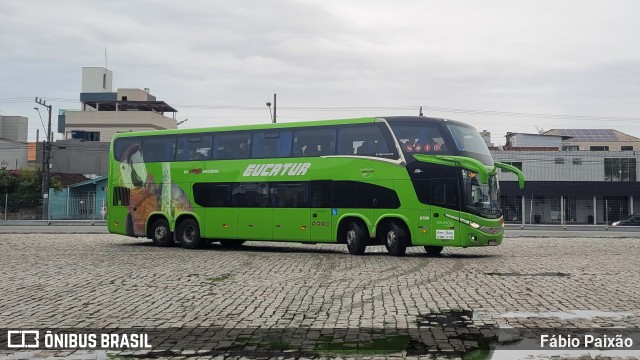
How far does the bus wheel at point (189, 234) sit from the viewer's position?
2233 centimetres

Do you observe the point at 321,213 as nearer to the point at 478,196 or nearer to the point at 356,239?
the point at 356,239

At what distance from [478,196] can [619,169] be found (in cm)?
4428

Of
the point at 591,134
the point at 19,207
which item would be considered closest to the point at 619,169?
the point at 591,134

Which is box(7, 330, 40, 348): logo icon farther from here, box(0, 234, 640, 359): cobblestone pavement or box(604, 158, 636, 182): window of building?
box(604, 158, 636, 182): window of building

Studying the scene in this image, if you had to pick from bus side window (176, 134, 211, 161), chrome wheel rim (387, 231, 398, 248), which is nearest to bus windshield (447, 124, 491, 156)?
chrome wheel rim (387, 231, 398, 248)

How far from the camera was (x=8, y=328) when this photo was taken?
7504 mm

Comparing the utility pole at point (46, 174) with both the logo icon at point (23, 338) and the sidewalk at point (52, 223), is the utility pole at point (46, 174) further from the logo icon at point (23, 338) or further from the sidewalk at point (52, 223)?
the logo icon at point (23, 338)

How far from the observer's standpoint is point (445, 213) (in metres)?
18.3

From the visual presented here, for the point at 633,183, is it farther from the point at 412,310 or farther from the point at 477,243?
the point at 412,310

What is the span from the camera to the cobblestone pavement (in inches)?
266

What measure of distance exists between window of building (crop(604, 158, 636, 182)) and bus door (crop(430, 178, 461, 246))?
44.0 metres

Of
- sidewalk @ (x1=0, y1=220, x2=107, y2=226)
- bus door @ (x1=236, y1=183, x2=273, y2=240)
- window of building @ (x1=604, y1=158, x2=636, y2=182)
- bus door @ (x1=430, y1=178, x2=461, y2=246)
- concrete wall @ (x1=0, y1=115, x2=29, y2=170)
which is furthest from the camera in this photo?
concrete wall @ (x1=0, y1=115, x2=29, y2=170)

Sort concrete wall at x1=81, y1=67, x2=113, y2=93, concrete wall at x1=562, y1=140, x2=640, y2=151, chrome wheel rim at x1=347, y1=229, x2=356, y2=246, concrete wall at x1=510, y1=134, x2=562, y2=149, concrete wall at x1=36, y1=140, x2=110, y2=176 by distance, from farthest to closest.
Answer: concrete wall at x1=81, y1=67, x2=113, y2=93, concrete wall at x1=562, y1=140, x2=640, y2=151, concrete wall at x1=36, y1=140, x2=110, y2=176, concrete wall at x1=510, y1=134, x2=562, y2=149, chrome wheel rim at x1=347, y1=229, x2=356, y2=246

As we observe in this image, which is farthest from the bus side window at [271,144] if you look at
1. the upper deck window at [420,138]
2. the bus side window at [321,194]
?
the upper deck window at [420,138]
